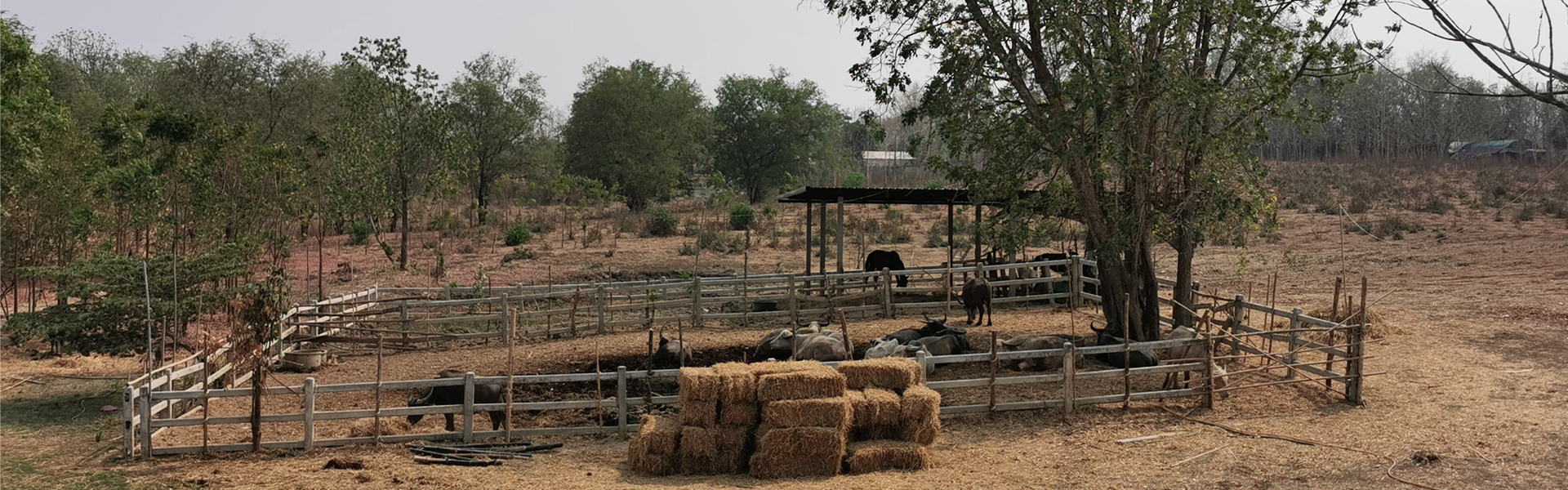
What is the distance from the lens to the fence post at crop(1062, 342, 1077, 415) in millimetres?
12445

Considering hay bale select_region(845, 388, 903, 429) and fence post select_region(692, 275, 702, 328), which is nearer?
hay bale select_region(845, 388, 903, 429)

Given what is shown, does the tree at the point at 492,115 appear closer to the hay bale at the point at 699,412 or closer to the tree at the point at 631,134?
the tree at the point at 631,134

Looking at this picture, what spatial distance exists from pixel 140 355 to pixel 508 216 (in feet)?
92.5

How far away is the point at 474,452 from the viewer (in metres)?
11.0

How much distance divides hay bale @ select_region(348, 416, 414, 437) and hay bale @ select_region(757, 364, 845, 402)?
4.31 m

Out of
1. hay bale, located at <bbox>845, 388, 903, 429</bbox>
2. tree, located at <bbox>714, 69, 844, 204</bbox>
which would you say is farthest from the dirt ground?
tree, located at <bbox>714, 69, 844, 204</bbox>

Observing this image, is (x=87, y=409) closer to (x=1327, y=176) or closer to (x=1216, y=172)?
(x=1216, y=172)

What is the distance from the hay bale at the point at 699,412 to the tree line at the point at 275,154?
23.3 feet

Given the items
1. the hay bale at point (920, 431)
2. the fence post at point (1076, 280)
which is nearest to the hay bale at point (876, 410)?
the hay bale at point (920, 431)

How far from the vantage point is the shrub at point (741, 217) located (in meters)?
39.8

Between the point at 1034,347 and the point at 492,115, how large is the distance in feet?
114

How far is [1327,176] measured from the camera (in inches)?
1907

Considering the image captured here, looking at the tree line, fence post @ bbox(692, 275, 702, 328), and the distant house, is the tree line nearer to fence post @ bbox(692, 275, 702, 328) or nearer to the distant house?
fence post @ bbox(692, 275, 702, 328)

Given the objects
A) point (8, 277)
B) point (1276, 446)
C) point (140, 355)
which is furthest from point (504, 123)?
point (1276, 446)
